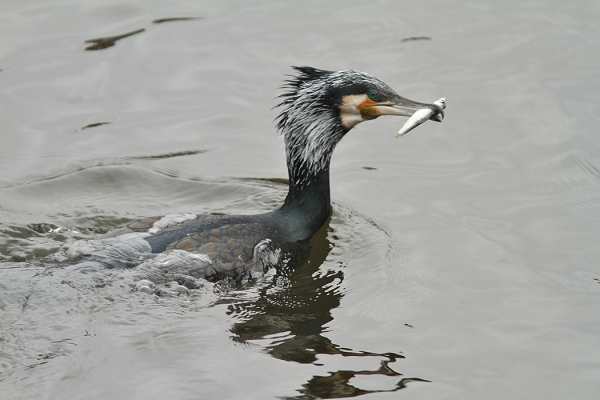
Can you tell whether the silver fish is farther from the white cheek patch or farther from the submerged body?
the white cheek patch

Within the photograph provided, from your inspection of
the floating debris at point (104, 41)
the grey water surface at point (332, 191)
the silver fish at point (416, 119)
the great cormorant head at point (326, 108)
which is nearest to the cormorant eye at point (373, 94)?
the great cormorant head at point (326, 108)

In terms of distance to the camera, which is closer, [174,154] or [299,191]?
[299,191]

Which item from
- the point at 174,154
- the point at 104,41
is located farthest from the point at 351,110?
the point at 104,41

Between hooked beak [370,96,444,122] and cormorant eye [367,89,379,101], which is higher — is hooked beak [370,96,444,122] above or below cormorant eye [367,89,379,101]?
below

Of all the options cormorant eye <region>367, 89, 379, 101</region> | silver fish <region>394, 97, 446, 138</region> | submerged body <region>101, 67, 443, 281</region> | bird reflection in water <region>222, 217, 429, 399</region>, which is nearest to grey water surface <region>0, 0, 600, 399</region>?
bird reflection in water <region>222, 217, 429, 399</region>

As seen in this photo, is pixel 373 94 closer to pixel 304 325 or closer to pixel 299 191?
pixel 299 191

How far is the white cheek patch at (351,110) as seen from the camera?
727 cm

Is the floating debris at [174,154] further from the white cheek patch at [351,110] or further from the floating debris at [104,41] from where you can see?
the floating debris at [104,41]

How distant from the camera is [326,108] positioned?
7320 millimetres

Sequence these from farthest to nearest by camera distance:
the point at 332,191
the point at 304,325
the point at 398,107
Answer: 1. the point at 332,191
2. the point at 398,107
3. the point at 304,325

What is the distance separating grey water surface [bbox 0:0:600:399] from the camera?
5.72m

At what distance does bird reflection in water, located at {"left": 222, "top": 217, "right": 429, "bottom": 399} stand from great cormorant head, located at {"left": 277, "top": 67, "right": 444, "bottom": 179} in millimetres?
1092

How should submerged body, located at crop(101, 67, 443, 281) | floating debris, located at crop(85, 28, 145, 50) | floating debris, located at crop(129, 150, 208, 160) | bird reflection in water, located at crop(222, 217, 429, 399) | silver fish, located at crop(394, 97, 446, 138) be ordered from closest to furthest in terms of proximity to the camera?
bird reflection in water, located at crop(222, 217, 429, 399) → submerged body, located at crop(101, 67, 443, 281) → silver fish, located at crop(394, 97, 446, 138) → floating debris, located at crop(129, 150, 208, 160) → floating debris, located at crop(85, 28, 145, 50)

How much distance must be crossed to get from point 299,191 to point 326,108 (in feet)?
2.81
